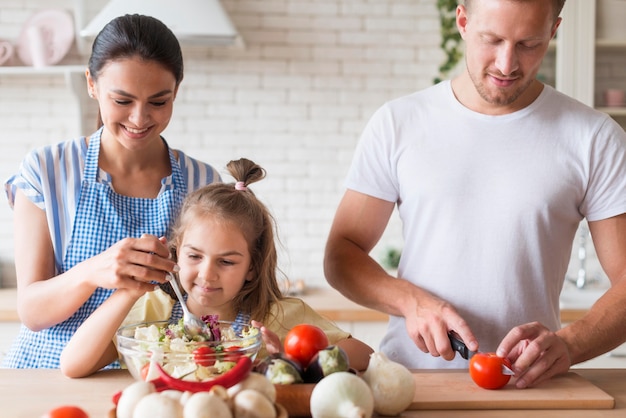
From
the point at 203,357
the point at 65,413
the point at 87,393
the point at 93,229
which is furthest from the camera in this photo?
the point at 93,229

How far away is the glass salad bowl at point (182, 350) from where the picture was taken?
1311 millimetres

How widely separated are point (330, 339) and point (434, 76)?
8.17 feet

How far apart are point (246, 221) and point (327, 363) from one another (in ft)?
2.25

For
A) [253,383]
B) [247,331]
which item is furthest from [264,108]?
[253,383]

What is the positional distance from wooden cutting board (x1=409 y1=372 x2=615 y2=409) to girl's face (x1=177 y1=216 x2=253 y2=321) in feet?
1.69

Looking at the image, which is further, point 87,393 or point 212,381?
point 87,393

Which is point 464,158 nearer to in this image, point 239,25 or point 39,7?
point 239,25

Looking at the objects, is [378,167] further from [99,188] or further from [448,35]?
[448,35]

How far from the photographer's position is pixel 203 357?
1323mm

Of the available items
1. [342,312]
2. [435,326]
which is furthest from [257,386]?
[342,312]

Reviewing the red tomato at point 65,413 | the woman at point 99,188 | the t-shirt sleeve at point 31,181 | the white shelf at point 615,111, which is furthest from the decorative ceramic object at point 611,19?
the red tomato at point 65,413

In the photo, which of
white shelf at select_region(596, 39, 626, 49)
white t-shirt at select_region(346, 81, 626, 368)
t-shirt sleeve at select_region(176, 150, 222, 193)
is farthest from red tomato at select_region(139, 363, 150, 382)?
white shelf at select_region(596, 39, 626, 49)

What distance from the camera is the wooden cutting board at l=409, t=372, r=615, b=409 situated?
1.47 m

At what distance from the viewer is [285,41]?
157 inches
